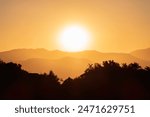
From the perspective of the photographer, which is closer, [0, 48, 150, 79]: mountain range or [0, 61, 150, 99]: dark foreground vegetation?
[0, 61, 150, 99]: dark foreground vegetation

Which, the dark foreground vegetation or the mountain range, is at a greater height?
the mountain range

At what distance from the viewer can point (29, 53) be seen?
13969 mm

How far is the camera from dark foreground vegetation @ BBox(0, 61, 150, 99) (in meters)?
10.1

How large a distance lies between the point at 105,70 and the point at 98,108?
13.1 feet

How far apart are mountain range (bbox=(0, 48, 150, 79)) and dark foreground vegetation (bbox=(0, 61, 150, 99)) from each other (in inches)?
50.3

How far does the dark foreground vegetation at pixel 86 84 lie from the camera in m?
10.1

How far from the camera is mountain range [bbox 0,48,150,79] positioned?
1266 cm

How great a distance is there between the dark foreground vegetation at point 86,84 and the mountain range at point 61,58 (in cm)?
128

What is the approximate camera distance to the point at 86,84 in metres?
10.4

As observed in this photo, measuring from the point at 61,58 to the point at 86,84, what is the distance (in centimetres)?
312

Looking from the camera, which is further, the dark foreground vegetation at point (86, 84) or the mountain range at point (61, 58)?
the mountain range at point (61, 58)

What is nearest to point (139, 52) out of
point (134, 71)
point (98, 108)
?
point (134, 71)

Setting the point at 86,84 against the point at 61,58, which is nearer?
the point at 86,84

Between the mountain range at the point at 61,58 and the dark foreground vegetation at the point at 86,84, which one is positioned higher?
the mountain range at the point at 61,58
